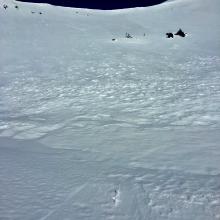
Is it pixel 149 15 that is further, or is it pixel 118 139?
pixel 149 15

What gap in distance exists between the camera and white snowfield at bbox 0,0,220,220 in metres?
2.79

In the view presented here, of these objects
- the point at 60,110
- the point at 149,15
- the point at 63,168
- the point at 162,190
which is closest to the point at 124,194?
the point at 162,190

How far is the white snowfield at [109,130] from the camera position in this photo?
279 centimetres

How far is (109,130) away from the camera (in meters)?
4.40

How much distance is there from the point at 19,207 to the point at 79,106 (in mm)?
2848

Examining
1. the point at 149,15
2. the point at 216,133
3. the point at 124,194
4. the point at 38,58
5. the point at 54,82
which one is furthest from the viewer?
the point at 149,15

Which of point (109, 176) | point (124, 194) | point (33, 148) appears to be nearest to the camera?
point (124, 194)

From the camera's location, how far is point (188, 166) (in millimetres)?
3363

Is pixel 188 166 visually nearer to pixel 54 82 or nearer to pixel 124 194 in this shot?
pixel 124 194

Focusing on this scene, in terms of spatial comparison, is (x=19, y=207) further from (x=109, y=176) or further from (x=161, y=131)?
(x=161, y=131)

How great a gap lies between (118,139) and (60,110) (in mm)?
1435

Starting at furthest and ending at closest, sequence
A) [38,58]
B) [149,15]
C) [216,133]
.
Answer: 1. [149,15]
2. [38,58]
3. [216,133]

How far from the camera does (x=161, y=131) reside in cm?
431

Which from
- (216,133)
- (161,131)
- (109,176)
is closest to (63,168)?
(109,176)
